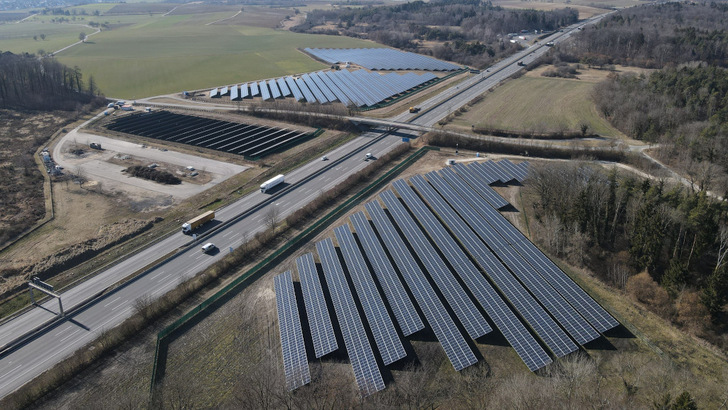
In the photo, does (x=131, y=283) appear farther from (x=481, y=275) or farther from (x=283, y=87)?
(x=283, y=87)

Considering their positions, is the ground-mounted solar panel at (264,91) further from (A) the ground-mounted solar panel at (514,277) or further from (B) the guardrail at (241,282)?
(A) the ground-mounted solar panel at (514,277)

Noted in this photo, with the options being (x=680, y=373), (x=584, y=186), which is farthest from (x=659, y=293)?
(x=584, y=186)

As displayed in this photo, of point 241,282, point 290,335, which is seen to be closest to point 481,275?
point 290,335

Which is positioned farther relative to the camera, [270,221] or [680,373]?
[270,221]

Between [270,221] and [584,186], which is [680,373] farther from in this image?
[270,221]

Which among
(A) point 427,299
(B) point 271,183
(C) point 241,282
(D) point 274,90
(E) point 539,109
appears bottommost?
(C) point 241,282

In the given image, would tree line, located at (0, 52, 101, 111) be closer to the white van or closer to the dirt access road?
the dirt access road
